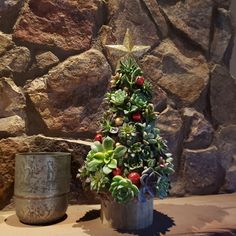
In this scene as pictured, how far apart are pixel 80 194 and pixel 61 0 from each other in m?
0.63

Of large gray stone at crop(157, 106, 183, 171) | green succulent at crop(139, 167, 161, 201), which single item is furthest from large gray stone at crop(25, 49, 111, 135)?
green succulent at crop(139, 167, 161, 201)

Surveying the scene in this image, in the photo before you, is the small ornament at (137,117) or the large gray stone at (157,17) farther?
the large gray stone at (157,17)

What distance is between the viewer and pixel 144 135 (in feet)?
2.73

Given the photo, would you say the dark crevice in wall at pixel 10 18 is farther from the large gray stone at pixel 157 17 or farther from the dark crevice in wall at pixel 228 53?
the dark crevice in wall at pixel 228 53

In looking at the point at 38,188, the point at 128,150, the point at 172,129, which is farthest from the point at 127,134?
the point at 172,129

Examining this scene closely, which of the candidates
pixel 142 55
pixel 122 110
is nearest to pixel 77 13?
pixel 142 55

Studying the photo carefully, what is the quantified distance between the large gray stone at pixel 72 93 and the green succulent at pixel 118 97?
0.22 m

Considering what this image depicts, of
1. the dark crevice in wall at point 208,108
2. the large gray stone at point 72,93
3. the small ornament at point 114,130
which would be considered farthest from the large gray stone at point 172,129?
the small ornament at point 114,130

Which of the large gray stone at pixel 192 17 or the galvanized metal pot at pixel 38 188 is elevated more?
the large gray stone at pixel 192 17

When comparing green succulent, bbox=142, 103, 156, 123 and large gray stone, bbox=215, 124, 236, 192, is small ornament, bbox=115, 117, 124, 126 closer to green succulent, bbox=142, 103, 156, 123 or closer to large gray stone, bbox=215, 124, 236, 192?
green succulent, bbox=142, 103, 156, 123

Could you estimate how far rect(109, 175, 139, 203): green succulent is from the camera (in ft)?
2.49

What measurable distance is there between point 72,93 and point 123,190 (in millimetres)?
417

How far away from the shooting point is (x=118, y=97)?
33.8 inches

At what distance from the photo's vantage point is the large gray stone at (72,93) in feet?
3.38
